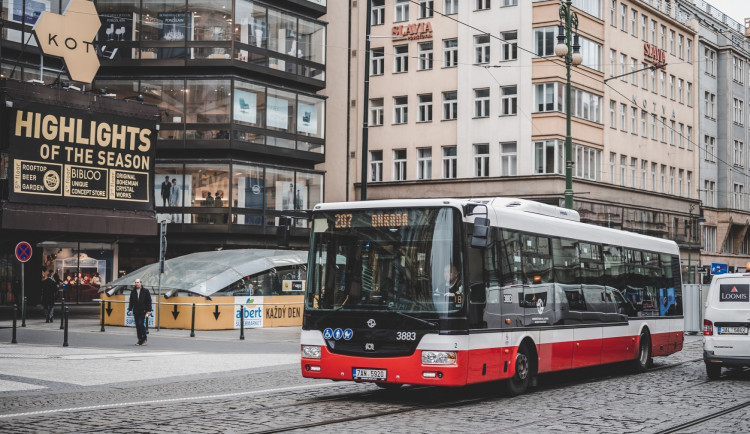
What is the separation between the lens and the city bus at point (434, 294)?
42.5ft

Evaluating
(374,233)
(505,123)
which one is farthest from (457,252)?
(505,123)

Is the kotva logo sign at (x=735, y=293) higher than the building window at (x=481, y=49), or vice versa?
the building window at (x=481, y=49)

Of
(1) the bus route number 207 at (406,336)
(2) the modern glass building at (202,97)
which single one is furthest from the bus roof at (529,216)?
(2) the modern glass building at (202,97)

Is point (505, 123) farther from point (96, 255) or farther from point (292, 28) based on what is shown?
point (96, 255)

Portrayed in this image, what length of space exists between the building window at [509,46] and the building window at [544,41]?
122 centimetres

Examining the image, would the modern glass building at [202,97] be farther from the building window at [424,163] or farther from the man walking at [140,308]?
the man walking at [140,308]

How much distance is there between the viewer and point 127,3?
144 feet

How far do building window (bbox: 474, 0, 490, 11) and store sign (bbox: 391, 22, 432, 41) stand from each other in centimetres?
290

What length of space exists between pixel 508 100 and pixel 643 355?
33.7 metres

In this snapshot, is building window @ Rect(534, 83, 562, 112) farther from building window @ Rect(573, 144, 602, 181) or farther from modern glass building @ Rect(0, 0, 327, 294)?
modern glass building @ Rect(0, 0, 327, 294)

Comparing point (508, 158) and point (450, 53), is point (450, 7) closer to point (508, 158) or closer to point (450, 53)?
point (450, 53)

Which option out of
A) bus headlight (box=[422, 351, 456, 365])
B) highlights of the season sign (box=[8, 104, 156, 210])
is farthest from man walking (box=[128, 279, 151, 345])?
bus headlight (box=[422, 351, 456, 365])

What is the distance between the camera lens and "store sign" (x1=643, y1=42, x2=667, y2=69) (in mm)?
59812

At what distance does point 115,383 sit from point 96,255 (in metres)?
31.5
